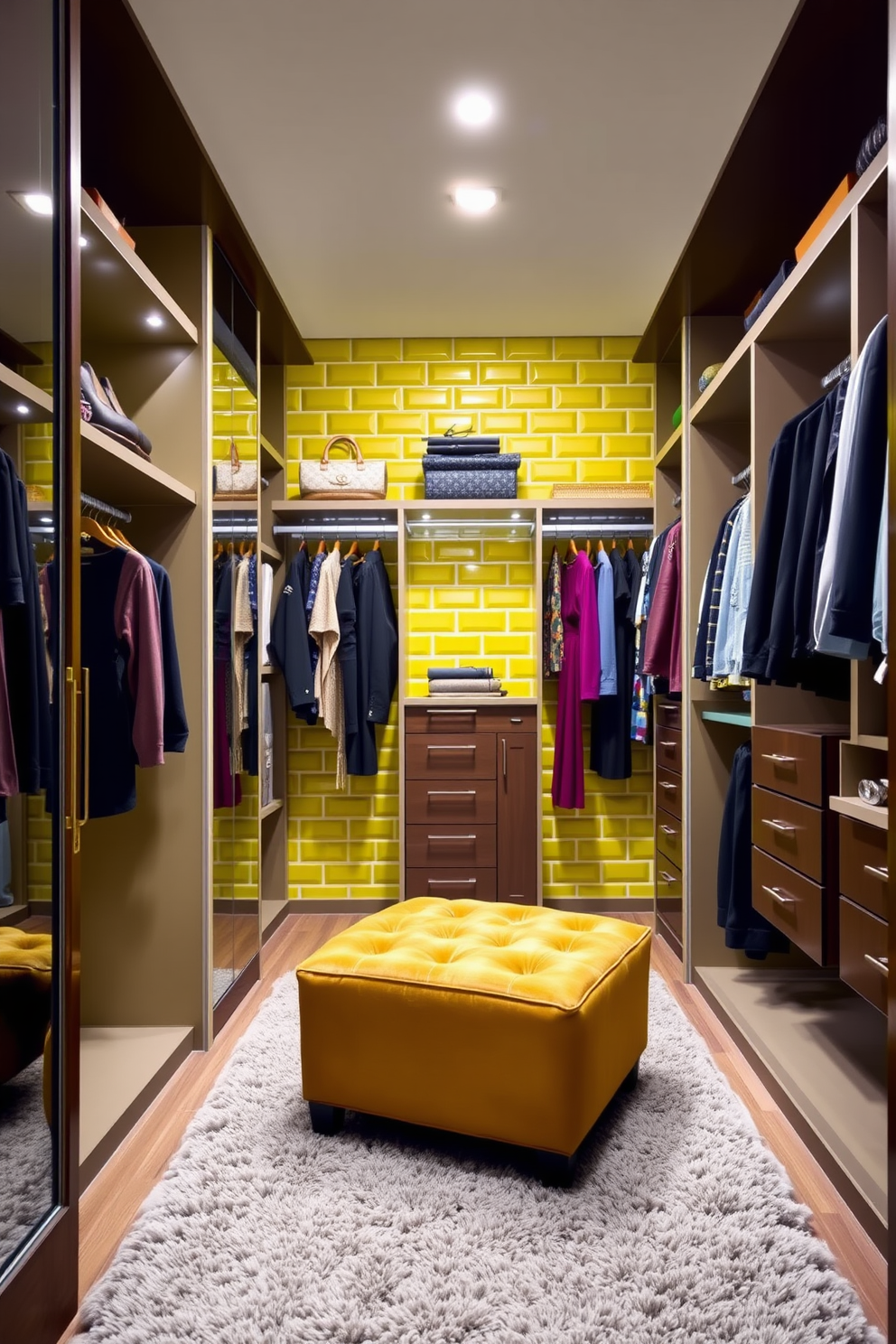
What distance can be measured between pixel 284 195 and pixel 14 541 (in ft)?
7.19

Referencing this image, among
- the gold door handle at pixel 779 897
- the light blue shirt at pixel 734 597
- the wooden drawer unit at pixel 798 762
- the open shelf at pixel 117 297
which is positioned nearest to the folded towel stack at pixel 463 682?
the light blue shirt at pixel 734 597

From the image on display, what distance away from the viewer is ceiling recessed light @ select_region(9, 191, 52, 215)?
1447 millimetres

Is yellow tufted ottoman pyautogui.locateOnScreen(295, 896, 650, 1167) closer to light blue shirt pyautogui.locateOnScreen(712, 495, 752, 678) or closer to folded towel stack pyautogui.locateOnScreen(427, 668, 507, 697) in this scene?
light blue shirt pyautogui.locateOnScreen(712, 495, 752, 678)

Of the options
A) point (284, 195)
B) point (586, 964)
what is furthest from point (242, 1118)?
point (284, 195)

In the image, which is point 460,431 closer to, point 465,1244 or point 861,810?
point 861,810

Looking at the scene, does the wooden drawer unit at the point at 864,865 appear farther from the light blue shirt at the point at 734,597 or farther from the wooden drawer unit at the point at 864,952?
the light blue shirt at the point at 734,597

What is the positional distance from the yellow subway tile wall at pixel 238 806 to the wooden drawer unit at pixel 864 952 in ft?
5.86

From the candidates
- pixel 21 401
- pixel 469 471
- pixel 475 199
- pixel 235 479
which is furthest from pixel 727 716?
pixel 21 401

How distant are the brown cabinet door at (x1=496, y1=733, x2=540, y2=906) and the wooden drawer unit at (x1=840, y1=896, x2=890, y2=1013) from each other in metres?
2.09

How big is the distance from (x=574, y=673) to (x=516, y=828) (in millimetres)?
756

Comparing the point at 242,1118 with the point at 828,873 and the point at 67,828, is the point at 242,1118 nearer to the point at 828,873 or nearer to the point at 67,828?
the point at 67,828

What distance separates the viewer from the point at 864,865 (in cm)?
183

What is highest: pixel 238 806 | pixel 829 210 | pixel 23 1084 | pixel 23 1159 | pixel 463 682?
pixel 829 210

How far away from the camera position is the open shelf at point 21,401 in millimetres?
1364
